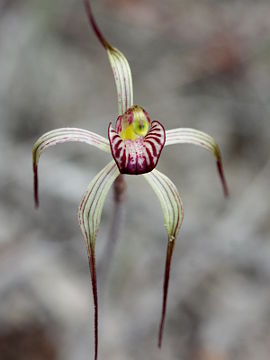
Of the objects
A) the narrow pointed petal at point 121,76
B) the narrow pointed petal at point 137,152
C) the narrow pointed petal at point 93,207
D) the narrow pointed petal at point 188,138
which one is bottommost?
the narrow pointed petal at point 93,207

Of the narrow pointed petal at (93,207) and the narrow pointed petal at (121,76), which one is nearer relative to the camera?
the narrow pointed petal at (93,207)

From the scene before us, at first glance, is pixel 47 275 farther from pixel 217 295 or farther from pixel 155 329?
pixel 217 295

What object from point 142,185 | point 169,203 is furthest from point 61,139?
point 142,185

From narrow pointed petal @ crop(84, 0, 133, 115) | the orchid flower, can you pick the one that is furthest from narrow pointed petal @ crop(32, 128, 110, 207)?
narrow pointed petal @ crop(84, 0, 133, 115)

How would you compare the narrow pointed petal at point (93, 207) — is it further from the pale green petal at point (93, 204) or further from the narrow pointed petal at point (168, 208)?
the narrow pointed petal at point (168, 208)

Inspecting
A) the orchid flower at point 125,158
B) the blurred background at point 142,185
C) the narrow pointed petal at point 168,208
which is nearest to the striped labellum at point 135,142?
the orchid flower at point 125,158

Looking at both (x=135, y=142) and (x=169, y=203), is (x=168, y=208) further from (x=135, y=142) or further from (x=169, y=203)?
(x=135, y=142)

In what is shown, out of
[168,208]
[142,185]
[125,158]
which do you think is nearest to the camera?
[125,158]

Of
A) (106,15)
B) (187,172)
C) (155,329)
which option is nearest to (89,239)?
(155,329)

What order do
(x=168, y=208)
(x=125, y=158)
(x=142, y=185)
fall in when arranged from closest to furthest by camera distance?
(x=125, y=158)
(x=168, y=208)
(x=142, y=185)
